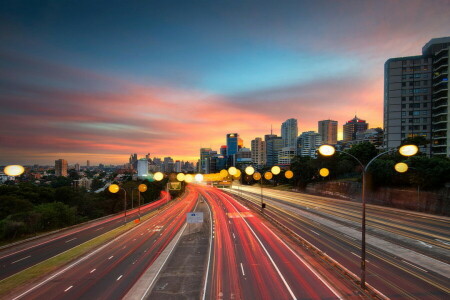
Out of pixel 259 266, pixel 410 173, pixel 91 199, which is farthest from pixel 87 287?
pixel 91 199

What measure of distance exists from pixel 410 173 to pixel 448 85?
48.8m

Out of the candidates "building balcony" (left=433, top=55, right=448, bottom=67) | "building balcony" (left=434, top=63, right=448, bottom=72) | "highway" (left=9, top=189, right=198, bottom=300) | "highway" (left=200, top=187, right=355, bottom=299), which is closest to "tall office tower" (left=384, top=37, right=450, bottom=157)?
"building balcony" (left=433, top=55, right=448, bottom=67)

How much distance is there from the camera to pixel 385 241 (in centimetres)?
3153

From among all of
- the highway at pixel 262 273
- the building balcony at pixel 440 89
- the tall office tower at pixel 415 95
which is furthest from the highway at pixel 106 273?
the building balcony at pixel 440 89

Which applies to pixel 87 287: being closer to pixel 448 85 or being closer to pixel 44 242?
pixel 44 242

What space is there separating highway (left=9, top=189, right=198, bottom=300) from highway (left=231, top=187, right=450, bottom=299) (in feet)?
64.5

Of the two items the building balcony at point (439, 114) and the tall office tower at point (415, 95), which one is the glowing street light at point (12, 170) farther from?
the tall office tower at point (415, 95)

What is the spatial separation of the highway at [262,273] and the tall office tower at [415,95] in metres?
86.5

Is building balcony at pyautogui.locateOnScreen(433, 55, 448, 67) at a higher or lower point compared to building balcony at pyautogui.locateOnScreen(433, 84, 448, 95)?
higher

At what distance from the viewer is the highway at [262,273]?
19.2 metres

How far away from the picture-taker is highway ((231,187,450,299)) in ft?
63.9

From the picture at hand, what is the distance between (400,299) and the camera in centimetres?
1755

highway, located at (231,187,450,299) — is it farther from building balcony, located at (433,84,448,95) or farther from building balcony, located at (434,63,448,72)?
building balcony, located at (434,63,448,72)

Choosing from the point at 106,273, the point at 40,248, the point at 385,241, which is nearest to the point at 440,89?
the point at 385,241
